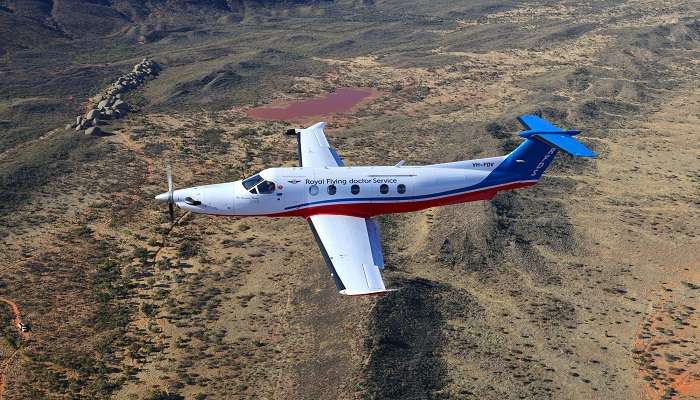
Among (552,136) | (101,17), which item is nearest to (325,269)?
(552,136)

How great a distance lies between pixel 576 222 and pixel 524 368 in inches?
683

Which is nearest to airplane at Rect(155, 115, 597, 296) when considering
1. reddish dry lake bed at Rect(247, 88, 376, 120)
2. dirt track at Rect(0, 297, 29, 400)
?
dirt track at Rect(0, 297, 29, 400)

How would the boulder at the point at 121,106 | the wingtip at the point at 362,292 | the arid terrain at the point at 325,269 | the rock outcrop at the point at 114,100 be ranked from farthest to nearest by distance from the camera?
the boulder at the point at 121,106, the rock outcrop at the point at 114,100, the arid terrain at the point at 325,269, the wingtip at the point at 362,292

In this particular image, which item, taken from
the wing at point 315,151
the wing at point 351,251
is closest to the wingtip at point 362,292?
the wing at point 351,251

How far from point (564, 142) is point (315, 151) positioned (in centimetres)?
1481

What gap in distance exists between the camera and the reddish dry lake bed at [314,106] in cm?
6356

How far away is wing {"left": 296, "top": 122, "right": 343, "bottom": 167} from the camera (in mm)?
35625

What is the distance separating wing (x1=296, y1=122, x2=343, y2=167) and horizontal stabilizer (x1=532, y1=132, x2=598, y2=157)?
39.8 feet

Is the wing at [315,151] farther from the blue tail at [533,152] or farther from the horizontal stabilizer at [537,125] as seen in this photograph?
the horizontal stabilizer at [537,125]

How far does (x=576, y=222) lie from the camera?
133 ft

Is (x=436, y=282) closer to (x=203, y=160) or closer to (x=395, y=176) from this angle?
(x=395, y=176)

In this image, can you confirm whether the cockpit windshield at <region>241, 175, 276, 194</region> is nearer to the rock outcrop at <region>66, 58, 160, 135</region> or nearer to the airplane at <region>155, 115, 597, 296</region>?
the airplane at <region>155, 115, 597, 296</region>

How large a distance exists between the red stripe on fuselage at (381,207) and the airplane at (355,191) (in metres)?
0.05

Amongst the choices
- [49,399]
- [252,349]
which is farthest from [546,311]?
[49,399]
